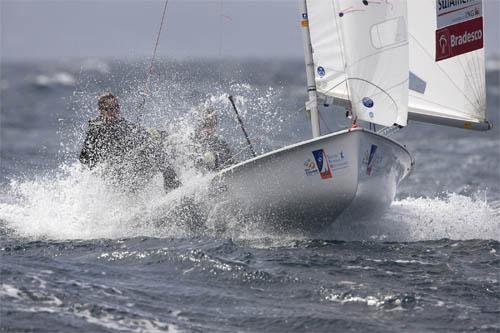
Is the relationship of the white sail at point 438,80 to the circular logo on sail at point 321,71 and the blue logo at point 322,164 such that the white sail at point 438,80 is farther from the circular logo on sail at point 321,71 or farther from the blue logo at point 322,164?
the blue logo at point 322,164

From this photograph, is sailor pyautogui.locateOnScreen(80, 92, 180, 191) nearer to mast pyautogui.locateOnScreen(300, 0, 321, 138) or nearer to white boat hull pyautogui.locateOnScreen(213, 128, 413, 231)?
white boat hull pyautogui.locateOnScreen(213, 128, 413, 231)

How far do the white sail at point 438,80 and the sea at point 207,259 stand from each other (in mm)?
953

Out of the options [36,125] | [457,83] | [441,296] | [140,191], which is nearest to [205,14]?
[140,191]

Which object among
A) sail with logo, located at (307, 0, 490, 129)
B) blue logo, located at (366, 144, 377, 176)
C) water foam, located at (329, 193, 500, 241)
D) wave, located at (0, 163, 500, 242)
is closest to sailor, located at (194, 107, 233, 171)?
wave, located at (0, 163, 500, 242)

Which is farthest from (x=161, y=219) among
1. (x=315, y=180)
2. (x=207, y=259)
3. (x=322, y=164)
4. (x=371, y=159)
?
(x=371, y=159)

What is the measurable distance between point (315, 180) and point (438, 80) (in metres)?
2.44

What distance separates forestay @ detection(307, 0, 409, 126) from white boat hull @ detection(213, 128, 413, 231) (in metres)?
0.40

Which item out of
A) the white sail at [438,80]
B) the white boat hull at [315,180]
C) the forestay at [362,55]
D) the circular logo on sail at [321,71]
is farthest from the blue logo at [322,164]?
the white sail at [438,80]

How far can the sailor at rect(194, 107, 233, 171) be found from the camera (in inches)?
342

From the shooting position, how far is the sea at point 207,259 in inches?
235

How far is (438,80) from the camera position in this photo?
9.62 meters

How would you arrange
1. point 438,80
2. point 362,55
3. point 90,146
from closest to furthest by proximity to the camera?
point 362,55 < point 90,146 < point 438,80

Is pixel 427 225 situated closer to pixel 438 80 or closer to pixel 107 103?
pixel 438 80

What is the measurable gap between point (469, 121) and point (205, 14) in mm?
2952
